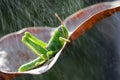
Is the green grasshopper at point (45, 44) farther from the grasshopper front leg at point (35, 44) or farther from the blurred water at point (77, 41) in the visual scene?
the blurred water at point (77, 41)

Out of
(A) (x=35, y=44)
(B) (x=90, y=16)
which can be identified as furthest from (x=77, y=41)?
(B) (x=90, y=16)

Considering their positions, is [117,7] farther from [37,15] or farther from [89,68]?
[37,15]

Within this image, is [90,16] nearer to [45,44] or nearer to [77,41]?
[45,44]

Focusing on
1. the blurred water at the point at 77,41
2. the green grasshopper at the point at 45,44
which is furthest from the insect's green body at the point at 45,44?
the blurred water at the point at 77,41

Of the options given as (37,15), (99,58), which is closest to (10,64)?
(99,58)

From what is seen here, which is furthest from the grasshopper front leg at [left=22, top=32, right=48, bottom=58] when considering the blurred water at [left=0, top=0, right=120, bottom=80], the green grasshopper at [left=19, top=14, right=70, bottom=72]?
the blurred water at [left=0, top=0, right=120, bottom=80]

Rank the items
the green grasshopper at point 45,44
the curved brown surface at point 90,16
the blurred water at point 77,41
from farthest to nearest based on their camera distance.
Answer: the blurred water at point 77,41 < the green grasshopper at point 45,44 < the curved brown surface at point 90,16

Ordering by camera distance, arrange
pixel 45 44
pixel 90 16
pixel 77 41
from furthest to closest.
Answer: pixel 77 41 → pixel 45 44 → pixel 90 16

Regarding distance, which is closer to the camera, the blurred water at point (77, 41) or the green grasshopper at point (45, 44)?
the green grasshopper at point (45, 44)
